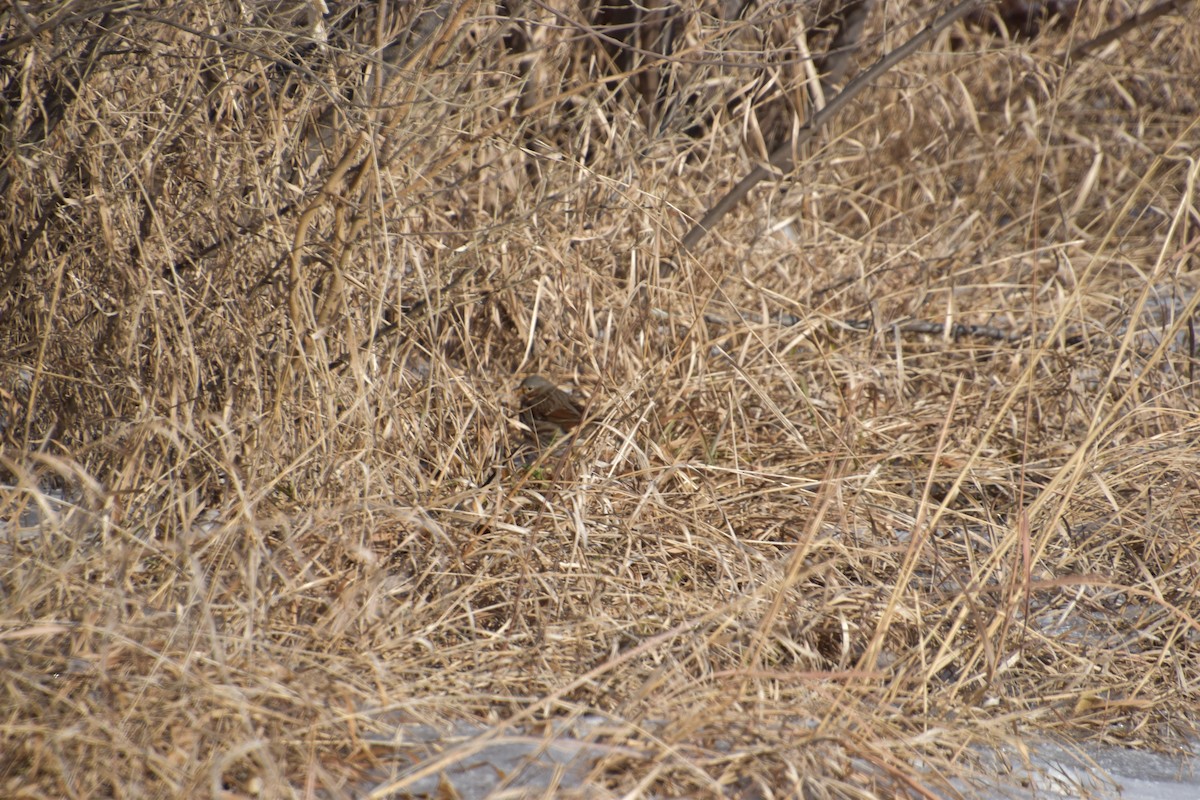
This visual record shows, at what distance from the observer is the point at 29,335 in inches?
76.8

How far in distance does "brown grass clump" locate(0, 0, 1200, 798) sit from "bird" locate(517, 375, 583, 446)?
0.06 metres

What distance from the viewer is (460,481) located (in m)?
1.94

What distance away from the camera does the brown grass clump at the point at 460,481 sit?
4.37ft

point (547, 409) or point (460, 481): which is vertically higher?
point (460, 481)

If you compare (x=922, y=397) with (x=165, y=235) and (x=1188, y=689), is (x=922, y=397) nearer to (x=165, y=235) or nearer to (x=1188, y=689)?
(x=1188, y=689)

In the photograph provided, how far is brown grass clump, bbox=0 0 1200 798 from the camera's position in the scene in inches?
52.5

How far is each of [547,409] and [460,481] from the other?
447 millimetres

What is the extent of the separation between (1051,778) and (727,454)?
0.98m

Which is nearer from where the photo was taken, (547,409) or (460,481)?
(460,481)

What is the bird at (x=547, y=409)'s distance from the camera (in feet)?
7.59

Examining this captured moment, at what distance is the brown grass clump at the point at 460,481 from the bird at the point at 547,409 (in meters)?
0.06

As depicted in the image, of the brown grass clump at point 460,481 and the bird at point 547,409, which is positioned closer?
the brown grass clump at point 460,481

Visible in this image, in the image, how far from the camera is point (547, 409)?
7.69 feet

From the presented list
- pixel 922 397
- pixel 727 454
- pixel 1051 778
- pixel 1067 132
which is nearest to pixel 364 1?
pixel 727 454
